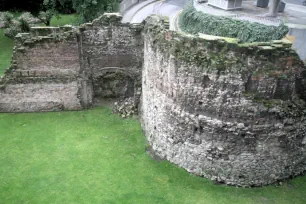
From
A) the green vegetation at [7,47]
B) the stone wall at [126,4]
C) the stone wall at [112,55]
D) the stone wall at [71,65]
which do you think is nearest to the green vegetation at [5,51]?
the green vegetation at [7,47]

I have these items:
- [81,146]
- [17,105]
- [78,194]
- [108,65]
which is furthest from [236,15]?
[17,105]

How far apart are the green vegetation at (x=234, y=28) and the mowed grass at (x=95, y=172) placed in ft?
13.8

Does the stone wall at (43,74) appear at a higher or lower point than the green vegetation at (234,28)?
lower

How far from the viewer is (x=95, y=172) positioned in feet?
32.6

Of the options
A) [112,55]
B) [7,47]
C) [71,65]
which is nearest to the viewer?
[71,65]

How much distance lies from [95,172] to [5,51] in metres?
11.6

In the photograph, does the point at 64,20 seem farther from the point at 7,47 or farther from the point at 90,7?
the point at 90,7

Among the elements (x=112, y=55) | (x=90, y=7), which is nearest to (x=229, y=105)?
(x=112, y=55)

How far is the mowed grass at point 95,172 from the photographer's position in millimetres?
9094

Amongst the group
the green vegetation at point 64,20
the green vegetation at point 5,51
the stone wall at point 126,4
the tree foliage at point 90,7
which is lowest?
the green vegetation at point 5,51

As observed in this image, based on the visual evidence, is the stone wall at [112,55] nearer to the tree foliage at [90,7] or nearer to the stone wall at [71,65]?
the stone wall at [71,65]

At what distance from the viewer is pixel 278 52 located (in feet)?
26.1

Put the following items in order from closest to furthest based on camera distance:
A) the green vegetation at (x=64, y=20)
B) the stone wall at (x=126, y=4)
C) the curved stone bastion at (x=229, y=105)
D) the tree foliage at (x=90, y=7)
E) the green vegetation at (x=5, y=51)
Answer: the curved stone bastion at (x=229, y=105)
the green vegetation at (x=5, y=51)
the tree foliage at (x=90, y=7)
the green vegetation at (x=64, y=20)
the stone wall at (x=126, y=4)

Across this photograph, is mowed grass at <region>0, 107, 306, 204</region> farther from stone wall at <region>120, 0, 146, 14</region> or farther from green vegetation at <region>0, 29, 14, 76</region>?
stone wall at <region>120, 0, 146, 14</region>
